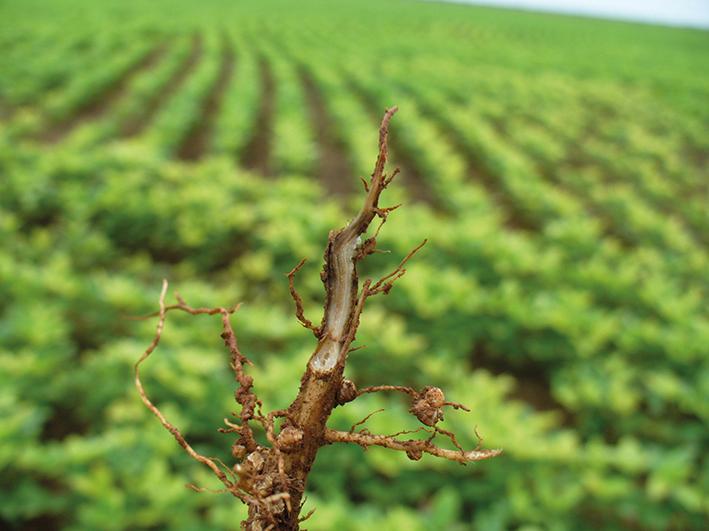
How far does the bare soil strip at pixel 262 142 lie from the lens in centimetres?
929

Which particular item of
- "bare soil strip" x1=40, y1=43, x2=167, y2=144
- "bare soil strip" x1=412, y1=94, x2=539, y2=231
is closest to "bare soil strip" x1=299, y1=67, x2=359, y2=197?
"bare soil strip" x1=412, y1=94, x2=539, y2=231

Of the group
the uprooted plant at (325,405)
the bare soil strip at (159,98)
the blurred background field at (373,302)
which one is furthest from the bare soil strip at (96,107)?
the uprooted plant at (325,405)

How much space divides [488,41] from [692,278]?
24476mm

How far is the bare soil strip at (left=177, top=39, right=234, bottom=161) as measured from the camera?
9.61m

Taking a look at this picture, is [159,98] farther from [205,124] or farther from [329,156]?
[329,156]

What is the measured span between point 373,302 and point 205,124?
729 cm

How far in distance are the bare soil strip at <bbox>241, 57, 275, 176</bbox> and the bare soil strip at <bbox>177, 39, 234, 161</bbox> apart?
77 cm

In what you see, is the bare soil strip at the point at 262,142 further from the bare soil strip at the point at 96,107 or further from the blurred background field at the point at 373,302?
the bare soil strip at the point at 96,107

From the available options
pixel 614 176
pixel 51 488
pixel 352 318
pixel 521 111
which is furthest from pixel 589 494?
pixel 521 111

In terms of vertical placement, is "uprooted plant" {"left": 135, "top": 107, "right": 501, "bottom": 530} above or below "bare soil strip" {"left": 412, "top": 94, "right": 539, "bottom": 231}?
below

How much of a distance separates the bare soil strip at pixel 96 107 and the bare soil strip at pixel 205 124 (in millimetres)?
2072

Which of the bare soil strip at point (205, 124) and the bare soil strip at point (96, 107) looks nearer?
the bare soil strip at point (205, 124)

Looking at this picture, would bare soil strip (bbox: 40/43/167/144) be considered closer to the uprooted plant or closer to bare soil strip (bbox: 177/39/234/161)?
bare soil strip (bbox: 177/39/234/161)

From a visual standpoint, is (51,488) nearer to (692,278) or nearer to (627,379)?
(627,379)
